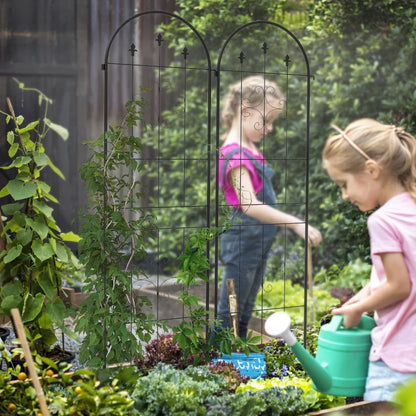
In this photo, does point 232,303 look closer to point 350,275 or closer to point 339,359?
point 339,359

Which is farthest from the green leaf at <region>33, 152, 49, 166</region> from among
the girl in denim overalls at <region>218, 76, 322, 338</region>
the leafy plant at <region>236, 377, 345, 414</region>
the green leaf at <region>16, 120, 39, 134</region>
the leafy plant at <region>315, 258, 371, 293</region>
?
the leafy plant at <region>315, 258, 371, 293</region>

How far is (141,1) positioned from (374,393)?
11.8 ft

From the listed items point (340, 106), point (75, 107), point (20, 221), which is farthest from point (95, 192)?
point (340, 106)

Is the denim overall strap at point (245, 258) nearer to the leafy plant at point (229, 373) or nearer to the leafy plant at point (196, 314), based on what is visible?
the leafy plant at point (196, 314)

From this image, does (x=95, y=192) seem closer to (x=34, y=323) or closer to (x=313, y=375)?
(x=34, y=323)

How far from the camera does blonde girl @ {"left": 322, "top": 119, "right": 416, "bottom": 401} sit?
175 centimetres

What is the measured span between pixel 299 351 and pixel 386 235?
419 millimetres

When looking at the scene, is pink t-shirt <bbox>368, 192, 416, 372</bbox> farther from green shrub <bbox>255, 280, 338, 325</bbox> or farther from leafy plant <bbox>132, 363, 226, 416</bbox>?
green shrub <bbox>255, 280, 338, 325</bbox>

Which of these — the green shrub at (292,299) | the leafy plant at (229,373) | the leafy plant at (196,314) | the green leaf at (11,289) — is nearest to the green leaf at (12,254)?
the green leaf at (11,289)

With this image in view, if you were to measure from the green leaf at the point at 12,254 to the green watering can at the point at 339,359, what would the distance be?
1.17m

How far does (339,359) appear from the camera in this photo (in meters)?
1.89

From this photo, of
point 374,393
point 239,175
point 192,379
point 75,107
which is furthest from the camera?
point 75,107

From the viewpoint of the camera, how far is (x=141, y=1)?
4641mm

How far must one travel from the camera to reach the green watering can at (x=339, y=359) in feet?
6.14
